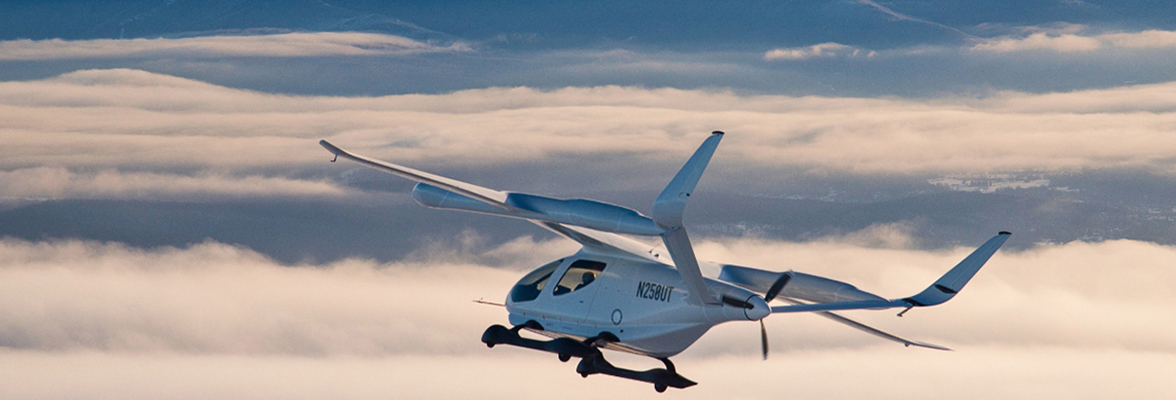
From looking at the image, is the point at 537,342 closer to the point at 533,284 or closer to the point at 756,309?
the point at 533,284

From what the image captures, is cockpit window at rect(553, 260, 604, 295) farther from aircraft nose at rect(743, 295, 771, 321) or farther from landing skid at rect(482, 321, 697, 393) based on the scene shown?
aircraft nose at rect(743, 295, 771, 321)

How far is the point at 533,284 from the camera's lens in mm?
44750

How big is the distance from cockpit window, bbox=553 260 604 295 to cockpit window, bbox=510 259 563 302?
836mm

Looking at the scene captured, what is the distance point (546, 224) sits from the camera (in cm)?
4275

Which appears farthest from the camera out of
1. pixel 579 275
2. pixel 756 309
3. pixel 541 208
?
pixel 579 275

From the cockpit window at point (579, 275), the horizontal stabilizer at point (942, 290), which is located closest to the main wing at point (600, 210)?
the cockpit window at point (579, 275)

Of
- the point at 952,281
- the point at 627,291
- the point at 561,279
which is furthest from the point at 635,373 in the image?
the point at 952,281

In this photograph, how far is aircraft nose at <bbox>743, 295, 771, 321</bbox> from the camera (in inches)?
1489

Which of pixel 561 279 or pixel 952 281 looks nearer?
pixel 952 281

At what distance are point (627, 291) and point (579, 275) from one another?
2510 millimetres

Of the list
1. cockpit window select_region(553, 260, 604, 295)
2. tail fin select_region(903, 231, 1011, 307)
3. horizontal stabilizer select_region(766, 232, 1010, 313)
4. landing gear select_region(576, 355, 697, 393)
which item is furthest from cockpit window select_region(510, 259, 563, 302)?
tail fin select_region(903, 231, 1011, 307)

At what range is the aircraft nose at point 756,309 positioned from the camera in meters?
37.8

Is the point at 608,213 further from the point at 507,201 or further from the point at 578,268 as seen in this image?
the point at 578,268

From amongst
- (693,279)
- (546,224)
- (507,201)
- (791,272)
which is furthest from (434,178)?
(791,272)
